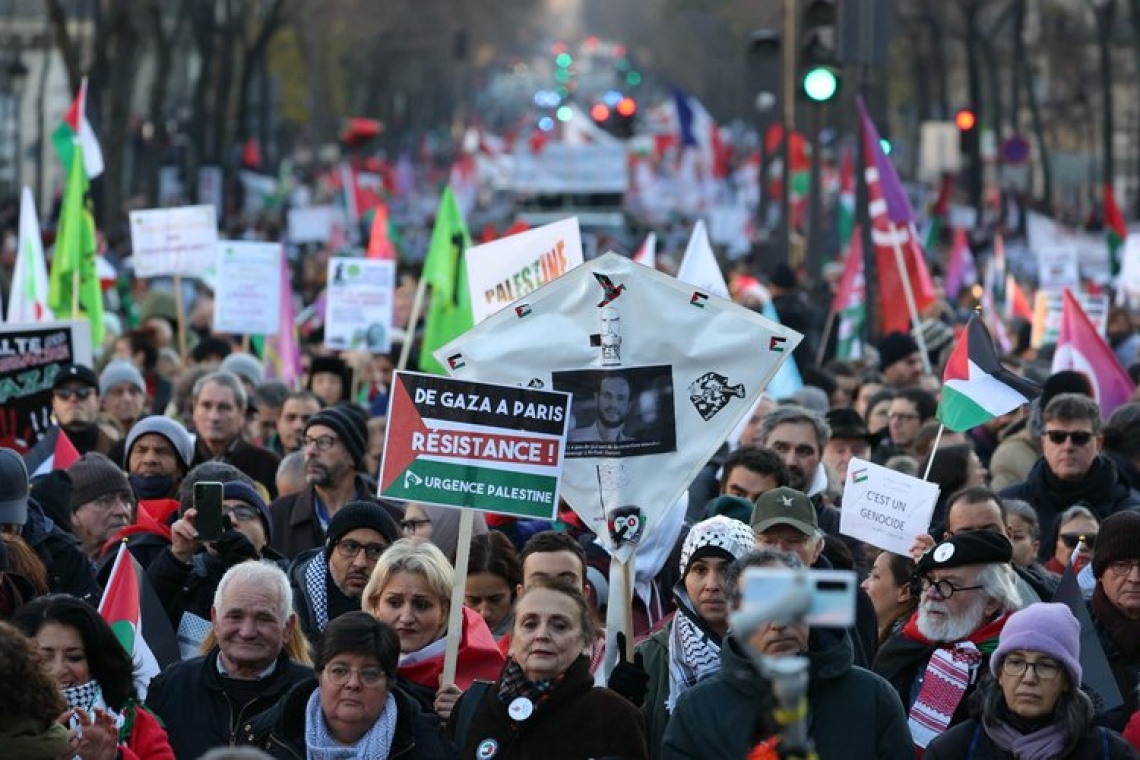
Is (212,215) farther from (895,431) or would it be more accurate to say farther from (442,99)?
(442,99)

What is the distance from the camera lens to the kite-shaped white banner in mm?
8023

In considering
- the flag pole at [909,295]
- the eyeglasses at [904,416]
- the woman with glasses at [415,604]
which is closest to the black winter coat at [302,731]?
the woman with glasses at [415,604]

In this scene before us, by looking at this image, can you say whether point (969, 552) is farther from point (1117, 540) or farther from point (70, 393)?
point (70, 393)

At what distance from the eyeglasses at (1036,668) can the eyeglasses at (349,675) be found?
159 centimetres

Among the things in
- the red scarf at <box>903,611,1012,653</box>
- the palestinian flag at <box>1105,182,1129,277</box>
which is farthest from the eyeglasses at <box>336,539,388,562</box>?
the palestinian flag at <box>1105,182,1129,277</box>

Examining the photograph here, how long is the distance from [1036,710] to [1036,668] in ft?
0.35

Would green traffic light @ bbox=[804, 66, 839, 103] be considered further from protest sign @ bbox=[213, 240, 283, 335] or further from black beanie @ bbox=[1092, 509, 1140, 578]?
black beanie @ bbox=[1092, 509, 1140, 578]

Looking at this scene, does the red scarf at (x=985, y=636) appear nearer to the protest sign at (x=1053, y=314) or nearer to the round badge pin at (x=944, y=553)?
the round badge pin at (x=944, y=553)

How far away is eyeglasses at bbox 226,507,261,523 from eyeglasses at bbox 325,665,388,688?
207cm

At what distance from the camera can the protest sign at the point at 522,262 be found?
477 inches

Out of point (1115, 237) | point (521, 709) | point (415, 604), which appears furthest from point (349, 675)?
point (1115, 237)

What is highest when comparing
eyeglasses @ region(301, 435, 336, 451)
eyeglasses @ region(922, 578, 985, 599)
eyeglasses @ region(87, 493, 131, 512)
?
eyeglasses @ region(301, 435, 336, 451)

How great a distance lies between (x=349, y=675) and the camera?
665 cm

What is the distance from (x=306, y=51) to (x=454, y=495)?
62.9 m
